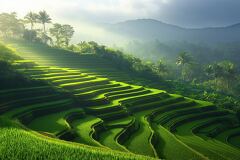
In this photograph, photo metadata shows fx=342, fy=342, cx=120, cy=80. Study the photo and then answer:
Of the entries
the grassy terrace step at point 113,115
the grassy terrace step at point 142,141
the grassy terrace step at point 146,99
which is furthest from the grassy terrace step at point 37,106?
the grassy terrace step at point 142,141

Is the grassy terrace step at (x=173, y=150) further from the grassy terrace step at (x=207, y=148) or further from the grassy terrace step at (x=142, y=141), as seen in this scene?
the grassy terrace step at (x=207, y=148)

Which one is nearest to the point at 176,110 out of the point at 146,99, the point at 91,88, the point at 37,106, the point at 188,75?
the point at 146,99

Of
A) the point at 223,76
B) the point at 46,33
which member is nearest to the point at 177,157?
the point at 223,76

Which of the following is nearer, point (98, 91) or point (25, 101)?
point (25, 101)

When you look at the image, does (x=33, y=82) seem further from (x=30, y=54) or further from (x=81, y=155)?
(x=30, y=54)

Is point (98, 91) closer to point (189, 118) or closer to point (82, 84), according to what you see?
point (82, 84)

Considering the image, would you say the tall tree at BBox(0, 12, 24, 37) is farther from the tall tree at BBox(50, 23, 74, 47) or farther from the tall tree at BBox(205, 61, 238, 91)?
the tall tree at BBox(205, 61, 238, 91)
